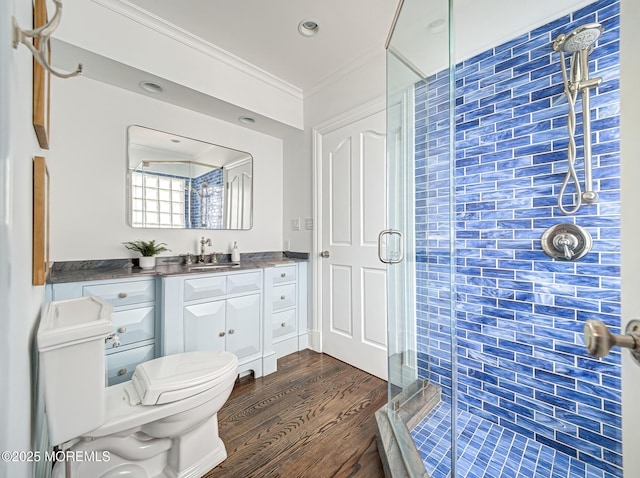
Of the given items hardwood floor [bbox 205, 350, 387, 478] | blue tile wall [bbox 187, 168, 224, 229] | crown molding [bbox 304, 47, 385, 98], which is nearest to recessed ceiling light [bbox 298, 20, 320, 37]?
crown molding [bbox 304, 47, 385, 98]

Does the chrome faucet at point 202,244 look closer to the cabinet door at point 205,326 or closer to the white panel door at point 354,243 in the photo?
the cabinet door at point 205,326

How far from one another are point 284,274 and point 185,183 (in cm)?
111

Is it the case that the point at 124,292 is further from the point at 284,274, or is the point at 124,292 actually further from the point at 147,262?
the point at 284,274

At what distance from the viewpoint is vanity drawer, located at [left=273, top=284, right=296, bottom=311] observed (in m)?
2.38

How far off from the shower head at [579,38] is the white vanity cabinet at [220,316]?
2156 mm

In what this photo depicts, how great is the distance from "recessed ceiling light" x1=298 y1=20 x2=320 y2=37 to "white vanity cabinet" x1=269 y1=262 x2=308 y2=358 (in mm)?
1744

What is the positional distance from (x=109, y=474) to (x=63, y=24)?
2207mm

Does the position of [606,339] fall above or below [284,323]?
above

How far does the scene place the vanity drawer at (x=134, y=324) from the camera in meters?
1.54

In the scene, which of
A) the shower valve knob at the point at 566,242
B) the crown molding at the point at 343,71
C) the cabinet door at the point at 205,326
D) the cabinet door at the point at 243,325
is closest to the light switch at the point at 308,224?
the cabinet door at the point at 243,325

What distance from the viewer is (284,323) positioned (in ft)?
8.02

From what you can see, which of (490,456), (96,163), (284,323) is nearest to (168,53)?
(96,163)

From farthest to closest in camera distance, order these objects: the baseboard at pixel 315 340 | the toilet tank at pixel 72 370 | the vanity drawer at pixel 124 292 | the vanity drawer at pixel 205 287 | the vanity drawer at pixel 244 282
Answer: the baseboard at pixel 315 340, the vanity drawer at pixel 244 282, the vanity drawer at pixel 205 287, the vanity drawer at pixel 124 292, the toilet tank at pixel 72 370

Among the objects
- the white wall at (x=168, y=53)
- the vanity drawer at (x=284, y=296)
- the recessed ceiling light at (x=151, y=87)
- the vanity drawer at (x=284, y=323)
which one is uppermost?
the white wall at (x=168, y=53)
